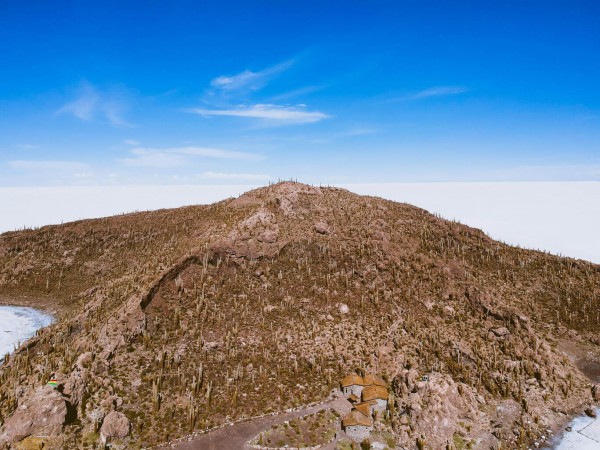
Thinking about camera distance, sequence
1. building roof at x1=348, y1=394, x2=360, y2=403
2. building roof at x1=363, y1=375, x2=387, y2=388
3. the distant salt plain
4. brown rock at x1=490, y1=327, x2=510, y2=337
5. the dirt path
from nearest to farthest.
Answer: the dirt path
building roof at x1=348, y1=394, x2=360, y2=403
building roof at x1=363, y1=375, x2=387, y2=388
brown rock at x1=490, y1=327, x2=510, y2=337
the distant salt plain

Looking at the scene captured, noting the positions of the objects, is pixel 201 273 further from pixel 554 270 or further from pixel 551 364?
pixel 554 270

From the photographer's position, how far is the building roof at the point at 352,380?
124 ft

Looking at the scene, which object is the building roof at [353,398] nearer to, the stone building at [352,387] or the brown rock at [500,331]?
the stone building at [352,387]

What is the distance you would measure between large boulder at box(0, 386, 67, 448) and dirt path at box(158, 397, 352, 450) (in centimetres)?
1008

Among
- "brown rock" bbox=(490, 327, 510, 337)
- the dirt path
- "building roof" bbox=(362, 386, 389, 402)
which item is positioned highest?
"brown rock" bbox=(490, 327, 510, 337)

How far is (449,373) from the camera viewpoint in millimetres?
42031

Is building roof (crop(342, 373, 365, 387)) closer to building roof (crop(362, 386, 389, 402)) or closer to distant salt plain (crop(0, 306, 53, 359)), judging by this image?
building roof (crop(362, 386, 389, 402))

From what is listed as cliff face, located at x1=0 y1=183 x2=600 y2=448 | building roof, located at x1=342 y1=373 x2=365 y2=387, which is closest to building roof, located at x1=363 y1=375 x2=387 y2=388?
building roof, located at x1=342 y1=373 x2=365 y2=387

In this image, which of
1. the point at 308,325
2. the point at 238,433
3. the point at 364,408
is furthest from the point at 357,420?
the point at 308,325

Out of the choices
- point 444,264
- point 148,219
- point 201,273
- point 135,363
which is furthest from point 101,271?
point 444,264

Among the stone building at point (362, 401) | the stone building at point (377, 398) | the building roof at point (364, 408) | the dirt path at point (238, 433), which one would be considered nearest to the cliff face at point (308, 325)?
the stone building at point (377, 398)

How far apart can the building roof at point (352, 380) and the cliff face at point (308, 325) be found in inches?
73.9

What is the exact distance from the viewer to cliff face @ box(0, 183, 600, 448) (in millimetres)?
34781

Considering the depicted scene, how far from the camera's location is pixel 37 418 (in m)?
30.7
